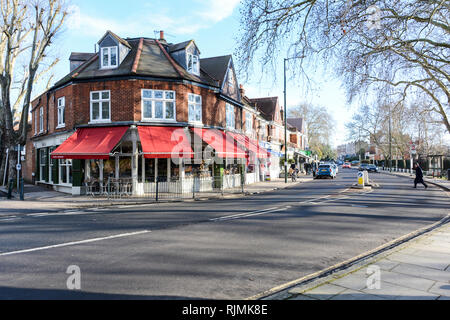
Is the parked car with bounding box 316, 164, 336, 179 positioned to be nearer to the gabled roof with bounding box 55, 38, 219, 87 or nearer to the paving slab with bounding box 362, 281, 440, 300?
the gabled roof with bounding box 55, 38, 219, 87

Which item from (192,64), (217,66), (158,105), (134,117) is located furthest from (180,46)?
(134,117)

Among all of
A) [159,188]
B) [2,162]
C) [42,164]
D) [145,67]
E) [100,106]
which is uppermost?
[145,67]

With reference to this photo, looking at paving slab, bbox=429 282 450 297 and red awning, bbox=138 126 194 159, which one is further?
red awning, bbox=138 126 194 159

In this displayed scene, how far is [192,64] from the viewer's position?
2195cm

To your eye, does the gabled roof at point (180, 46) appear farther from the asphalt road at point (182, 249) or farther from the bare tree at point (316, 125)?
the bare tree at point (316, 125)

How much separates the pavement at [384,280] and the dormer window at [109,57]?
18.5m

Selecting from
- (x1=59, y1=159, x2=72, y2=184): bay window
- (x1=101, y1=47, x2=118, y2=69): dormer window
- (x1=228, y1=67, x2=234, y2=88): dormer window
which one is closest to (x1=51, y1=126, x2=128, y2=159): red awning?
(x1=59, y1=159, x2=72, y2=184): bay window

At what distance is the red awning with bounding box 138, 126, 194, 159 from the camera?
56.1ft

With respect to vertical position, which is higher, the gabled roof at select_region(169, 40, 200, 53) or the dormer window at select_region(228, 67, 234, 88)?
the gabled roof at select_region(169, 40, 200, 53)

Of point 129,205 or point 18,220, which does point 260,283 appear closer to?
point 18,220

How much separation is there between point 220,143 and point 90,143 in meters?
7.65

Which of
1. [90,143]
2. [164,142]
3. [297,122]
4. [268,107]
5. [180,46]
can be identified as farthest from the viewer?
[297,122]

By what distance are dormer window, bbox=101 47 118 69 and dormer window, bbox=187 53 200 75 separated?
4.65 m

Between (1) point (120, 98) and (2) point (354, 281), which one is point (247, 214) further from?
(1) point (120, 98)
